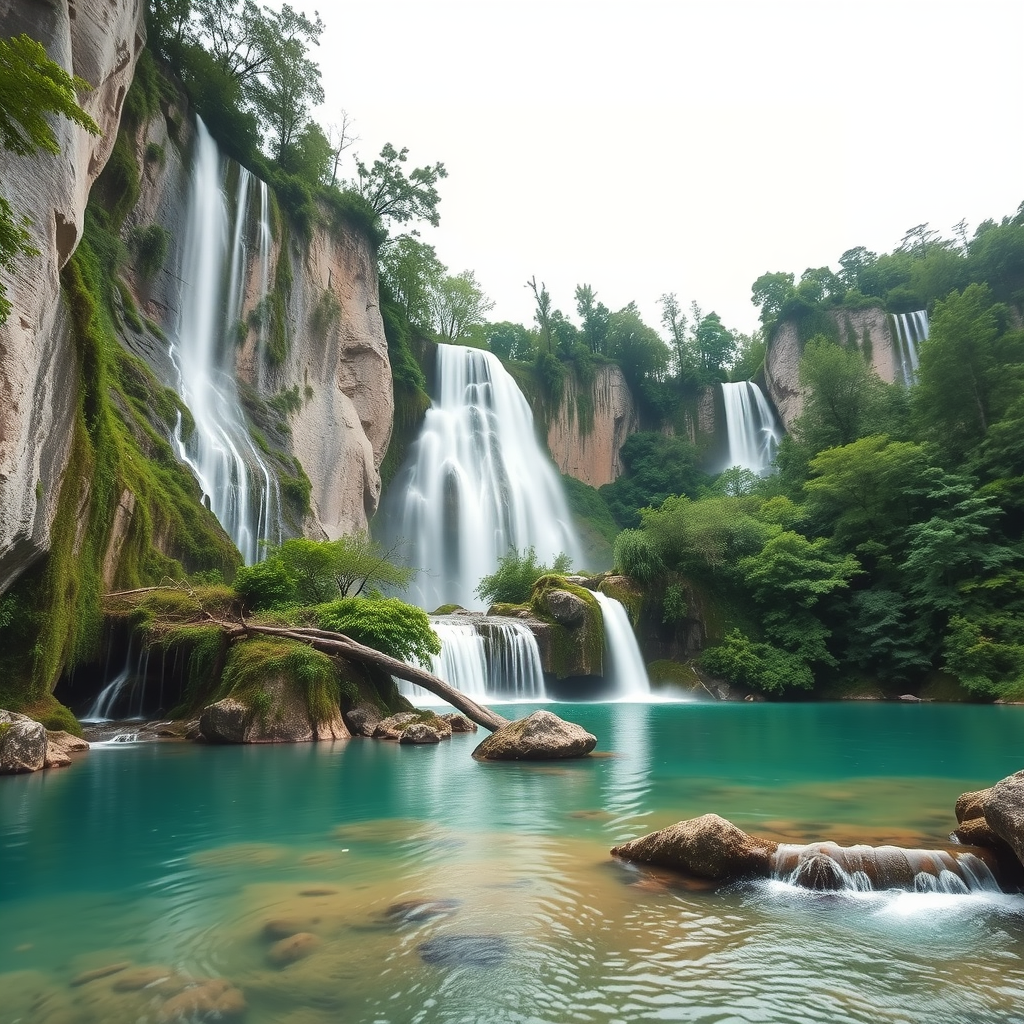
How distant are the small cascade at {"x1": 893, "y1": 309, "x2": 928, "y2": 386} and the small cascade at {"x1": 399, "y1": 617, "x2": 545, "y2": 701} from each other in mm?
34505

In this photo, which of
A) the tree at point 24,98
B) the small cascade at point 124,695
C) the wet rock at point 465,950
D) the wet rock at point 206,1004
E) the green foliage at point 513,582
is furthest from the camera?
the green foliage at point 513,582

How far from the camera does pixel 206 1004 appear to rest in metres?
2.93

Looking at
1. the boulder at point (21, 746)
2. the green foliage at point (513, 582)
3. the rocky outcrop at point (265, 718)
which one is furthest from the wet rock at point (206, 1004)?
the green foliage at point (513, 582)

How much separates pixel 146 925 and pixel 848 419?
34.5 metres

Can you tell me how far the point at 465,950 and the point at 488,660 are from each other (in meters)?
19.8

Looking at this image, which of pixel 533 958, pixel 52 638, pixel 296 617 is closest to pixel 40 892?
pixel 533 958

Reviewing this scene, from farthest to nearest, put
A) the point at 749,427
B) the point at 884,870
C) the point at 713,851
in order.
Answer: the point at 749,427
the point at 713,851
the point at 884,870

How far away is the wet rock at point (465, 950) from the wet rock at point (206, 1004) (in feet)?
2.81

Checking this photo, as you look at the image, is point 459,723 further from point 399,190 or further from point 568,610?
point 399,190

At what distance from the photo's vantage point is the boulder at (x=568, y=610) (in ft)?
82.2

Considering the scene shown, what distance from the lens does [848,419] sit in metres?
32.6

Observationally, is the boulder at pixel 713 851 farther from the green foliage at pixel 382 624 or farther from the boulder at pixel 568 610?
the boulder at pixel 568 610

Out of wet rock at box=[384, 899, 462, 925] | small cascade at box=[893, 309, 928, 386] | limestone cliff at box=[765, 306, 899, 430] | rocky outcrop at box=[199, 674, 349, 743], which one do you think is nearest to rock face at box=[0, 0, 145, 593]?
rocky outcrop at box=[199, 674, 349, 743]

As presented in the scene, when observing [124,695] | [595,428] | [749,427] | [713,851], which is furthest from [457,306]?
[713,851]
